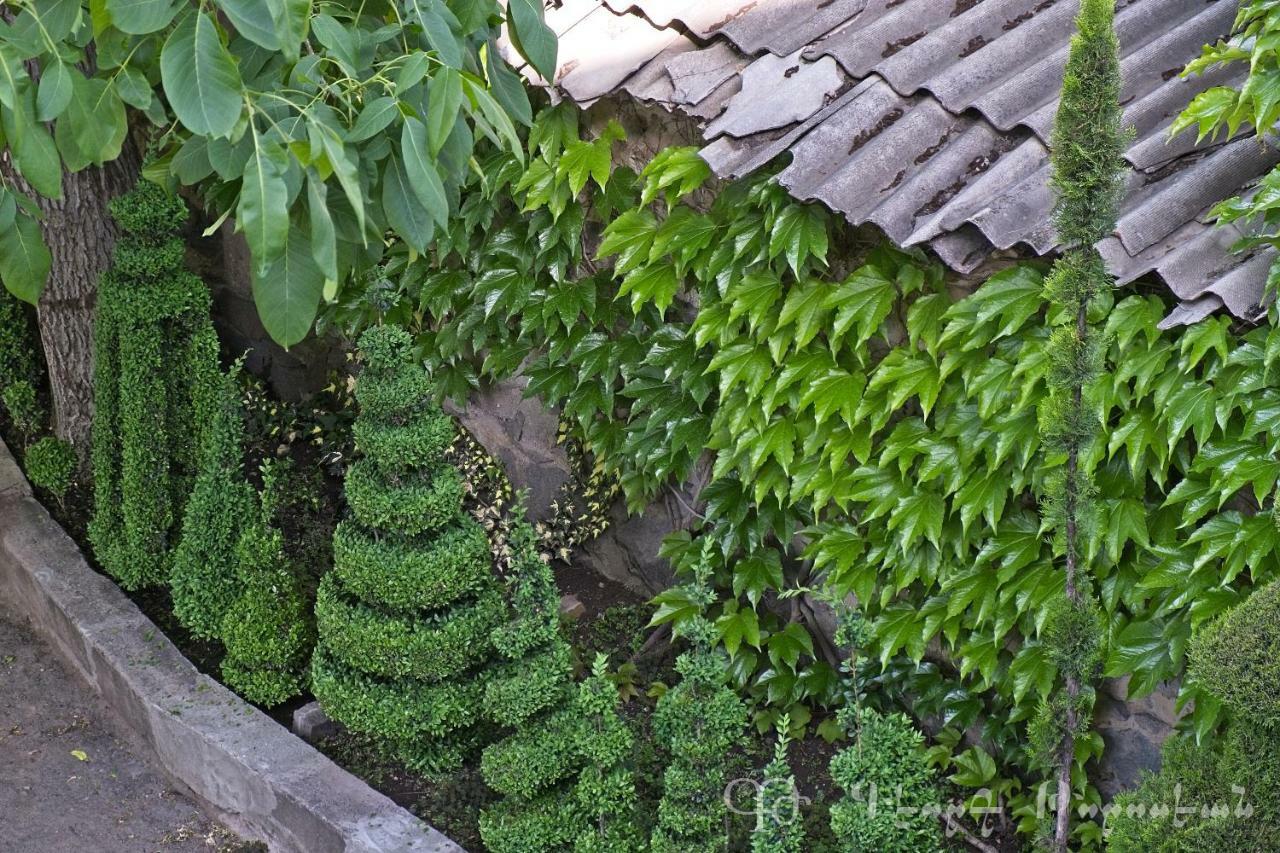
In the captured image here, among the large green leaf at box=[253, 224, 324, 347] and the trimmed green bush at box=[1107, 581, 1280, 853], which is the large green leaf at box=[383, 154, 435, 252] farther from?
the trimmed green bush at box=[1107, 581, 1280, 853]

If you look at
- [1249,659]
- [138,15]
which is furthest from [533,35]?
[1249,659]

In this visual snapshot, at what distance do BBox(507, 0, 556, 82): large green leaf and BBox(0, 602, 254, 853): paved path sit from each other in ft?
9.39

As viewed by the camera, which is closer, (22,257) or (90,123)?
(90,123)

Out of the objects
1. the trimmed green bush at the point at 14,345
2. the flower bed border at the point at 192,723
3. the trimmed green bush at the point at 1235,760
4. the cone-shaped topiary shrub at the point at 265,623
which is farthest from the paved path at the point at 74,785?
the trimmed green bush at the point at 1235,760

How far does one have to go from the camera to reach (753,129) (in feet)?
13.2

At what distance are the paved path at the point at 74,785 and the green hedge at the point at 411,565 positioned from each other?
1.13 meters

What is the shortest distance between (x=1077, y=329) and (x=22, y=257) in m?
2.61

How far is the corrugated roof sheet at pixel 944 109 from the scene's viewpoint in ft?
11.1

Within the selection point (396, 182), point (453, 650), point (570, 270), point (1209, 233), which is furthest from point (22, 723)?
point (1209, 233)

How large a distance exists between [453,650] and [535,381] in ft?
4.90

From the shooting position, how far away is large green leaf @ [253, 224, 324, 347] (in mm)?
2969

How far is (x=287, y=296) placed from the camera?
2.99m

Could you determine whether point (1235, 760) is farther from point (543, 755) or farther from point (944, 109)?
point (944, 109)

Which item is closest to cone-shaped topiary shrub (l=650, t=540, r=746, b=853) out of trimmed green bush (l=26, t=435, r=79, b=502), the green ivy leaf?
the green ivy leaf
